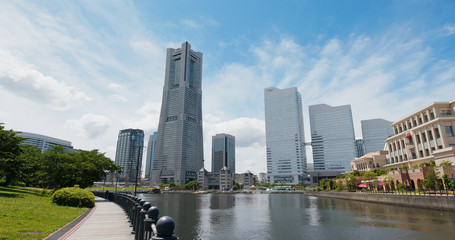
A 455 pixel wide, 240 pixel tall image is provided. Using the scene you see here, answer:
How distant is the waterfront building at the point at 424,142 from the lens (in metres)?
58.3

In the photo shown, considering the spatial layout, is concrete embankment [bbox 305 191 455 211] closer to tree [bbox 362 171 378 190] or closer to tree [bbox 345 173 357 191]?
tree [bbox 362 171 378 190]

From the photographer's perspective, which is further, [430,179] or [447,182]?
[430,179]

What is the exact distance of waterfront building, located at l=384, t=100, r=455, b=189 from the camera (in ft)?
191

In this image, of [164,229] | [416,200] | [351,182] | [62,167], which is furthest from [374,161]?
[164,229]

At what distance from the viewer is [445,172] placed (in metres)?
50.5

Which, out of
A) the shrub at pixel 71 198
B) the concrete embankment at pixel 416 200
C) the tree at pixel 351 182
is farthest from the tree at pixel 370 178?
the shrub at pixel 71 198

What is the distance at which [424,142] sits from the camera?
72625mm

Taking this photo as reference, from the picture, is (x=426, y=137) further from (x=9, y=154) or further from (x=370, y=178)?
(x=9, y=154)

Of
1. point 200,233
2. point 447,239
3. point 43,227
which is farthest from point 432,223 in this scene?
point 43,227

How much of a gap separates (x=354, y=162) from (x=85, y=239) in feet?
451

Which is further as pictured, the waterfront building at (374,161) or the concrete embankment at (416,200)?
the waterfront building at (374,161)

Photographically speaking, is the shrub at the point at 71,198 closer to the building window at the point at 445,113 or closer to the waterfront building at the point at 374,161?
the building window at the point at 445,113

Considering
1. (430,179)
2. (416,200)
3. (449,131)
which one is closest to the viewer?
(416,200)

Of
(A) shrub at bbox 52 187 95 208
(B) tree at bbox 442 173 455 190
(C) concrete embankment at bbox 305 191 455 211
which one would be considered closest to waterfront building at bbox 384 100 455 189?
(B) tree at bbox 442 173 455 190
